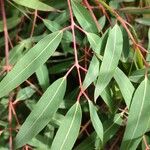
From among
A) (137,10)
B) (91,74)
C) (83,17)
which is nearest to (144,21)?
(137,10)

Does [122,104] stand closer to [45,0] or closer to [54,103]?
[54,103]

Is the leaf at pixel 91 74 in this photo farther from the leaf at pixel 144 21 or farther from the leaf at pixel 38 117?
the leaf at pixel 144 21

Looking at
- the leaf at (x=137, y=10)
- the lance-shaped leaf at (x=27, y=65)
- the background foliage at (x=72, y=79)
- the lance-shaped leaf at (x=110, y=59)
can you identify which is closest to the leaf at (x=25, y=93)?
the background foliage at (x=72, y=79)

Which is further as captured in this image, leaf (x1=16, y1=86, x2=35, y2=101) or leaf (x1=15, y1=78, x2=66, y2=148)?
leaf (x1=16, y1=86, x2=35, y2=101)

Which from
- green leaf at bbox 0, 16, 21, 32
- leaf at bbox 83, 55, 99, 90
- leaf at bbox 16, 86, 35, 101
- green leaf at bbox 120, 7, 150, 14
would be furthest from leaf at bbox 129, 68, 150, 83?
green leaf at bbox 0, 16, 21, 32

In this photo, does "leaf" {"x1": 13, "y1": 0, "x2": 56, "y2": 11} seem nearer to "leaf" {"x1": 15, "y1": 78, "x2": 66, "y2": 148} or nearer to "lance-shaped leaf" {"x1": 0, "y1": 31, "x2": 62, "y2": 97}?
"lance-shaped leaf" {"x1": 0, "y1": 31, "x2": 62, "y2": 97}

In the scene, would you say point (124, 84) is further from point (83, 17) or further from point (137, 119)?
point (83, 17)
